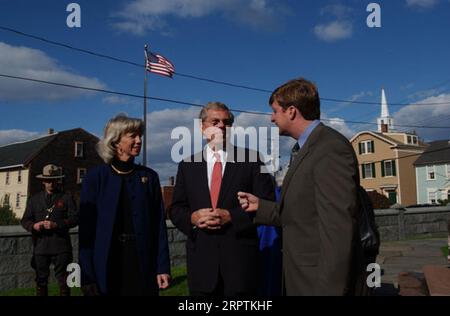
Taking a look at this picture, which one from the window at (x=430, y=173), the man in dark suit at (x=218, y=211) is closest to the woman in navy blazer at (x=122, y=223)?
the man in dark suit at (x=218, y=211)

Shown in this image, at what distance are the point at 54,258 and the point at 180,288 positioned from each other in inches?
105

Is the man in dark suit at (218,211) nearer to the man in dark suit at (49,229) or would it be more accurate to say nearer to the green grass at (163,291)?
the man in dark suit at (49,229)

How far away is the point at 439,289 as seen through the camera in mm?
4719

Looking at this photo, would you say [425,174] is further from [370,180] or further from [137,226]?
[137,226]

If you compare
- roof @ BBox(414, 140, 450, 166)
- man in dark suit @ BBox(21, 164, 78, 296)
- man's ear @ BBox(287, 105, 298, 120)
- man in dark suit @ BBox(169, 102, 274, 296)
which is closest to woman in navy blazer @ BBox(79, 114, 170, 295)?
man in dark suit @ BBox(169, 102, 274, 296)

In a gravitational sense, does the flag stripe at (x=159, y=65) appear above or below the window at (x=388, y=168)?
above

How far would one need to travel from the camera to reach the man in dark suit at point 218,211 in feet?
11.5

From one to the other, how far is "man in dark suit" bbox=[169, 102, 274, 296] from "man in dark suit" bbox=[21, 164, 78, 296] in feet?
11.5

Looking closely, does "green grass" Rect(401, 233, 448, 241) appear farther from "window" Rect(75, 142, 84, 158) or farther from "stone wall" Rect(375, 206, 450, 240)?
"window" Rect(75, 142, 84, 158)

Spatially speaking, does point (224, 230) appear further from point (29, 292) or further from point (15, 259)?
point (15, 259)

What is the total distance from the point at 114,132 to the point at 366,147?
5975 cm

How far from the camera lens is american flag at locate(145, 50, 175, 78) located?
23281 millimetres

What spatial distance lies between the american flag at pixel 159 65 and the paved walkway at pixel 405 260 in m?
14.0
